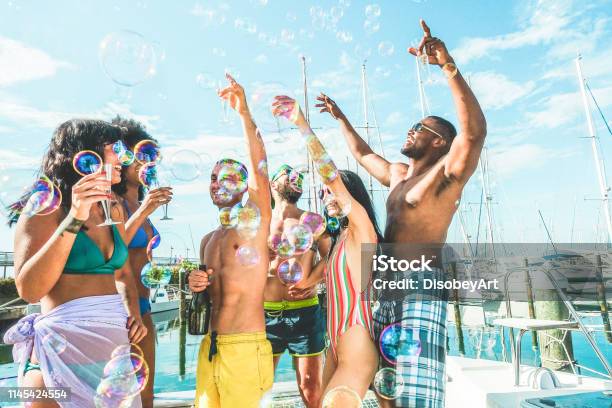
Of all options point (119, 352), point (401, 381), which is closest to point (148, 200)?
point (119, 352)

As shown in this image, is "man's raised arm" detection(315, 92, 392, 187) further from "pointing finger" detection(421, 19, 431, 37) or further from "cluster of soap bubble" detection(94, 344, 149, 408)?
"cluster of soap bubble" detection(94, 344, 149, 408)

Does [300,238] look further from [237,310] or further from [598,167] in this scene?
[598,167]

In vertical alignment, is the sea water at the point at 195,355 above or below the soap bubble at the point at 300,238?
below

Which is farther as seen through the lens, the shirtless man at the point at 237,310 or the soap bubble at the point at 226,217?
the soap bubble at the point at 226,217

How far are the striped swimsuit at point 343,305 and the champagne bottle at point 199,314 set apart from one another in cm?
86

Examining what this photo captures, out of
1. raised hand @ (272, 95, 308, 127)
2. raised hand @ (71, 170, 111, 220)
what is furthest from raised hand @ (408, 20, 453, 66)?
raised hand @ (71, 170, 111, 220)

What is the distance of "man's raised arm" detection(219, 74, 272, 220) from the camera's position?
2.83 meters

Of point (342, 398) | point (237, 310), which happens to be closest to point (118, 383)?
point (237, 310)

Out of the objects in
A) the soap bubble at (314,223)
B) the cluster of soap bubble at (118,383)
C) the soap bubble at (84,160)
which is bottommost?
the cluster of soap bubble at (118,383)

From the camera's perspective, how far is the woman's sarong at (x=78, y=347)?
192cm

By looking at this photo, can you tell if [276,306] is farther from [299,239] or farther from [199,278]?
[199,278]

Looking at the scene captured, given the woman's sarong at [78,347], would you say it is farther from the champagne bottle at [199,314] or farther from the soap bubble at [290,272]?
the soap bubble at [290,272]

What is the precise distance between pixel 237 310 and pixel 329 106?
6.85 feet

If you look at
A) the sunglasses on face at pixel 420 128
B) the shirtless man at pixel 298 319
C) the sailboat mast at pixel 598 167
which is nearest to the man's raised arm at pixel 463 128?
the sunglasses on face at pixel 420 128
